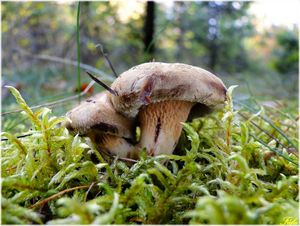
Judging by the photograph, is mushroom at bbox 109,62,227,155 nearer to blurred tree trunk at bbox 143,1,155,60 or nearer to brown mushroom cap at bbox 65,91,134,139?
brown mushroom cap at bbox 65,91,134,139

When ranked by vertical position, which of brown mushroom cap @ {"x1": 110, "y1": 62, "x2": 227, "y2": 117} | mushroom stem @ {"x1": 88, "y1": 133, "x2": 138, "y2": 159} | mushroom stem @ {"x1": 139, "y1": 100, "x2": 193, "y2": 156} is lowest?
mushroom stem @ {"x1": 88, "y1": 133, "x2": 138, "y2": 159}

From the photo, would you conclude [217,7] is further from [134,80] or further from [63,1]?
[134,80]

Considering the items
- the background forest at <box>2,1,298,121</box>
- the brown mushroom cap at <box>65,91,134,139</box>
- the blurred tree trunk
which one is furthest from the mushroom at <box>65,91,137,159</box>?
the blurred tree trunk

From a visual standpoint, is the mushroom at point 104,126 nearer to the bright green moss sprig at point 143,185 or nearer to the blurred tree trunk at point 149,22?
the bright green moss sprig at point 143,185

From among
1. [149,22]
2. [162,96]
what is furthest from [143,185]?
[149,22]

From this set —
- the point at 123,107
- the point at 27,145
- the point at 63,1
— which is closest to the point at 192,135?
the point at 123,107

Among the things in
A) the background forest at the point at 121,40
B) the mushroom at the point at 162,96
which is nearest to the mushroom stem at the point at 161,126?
the mushroom at the point at 162,96
